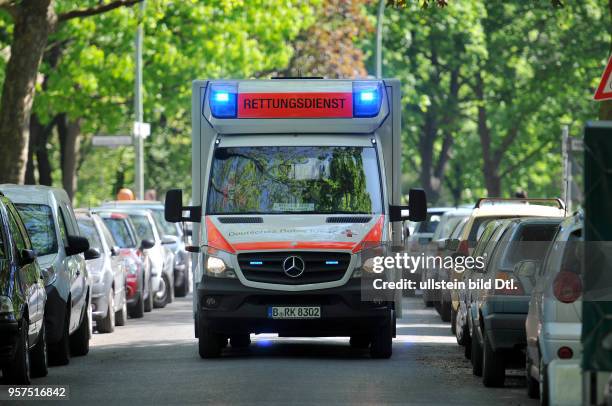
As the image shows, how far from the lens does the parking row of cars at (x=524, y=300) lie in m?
12.0

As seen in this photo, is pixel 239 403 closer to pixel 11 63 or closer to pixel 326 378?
pixel 326 378

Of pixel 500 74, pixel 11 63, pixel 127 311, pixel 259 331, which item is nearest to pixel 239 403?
pixel 259 331

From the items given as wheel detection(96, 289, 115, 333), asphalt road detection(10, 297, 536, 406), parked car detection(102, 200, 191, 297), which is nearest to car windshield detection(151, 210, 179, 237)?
parked car detection(102, 200, 191, 297)

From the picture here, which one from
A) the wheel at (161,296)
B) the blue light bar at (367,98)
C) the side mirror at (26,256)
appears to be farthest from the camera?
the wheel at (161,296)

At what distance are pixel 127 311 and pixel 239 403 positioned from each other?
13.6 meters

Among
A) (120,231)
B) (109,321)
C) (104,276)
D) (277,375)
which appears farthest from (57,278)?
(120,231)

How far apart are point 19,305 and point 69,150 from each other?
111 feet

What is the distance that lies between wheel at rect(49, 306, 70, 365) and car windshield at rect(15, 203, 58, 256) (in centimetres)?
68

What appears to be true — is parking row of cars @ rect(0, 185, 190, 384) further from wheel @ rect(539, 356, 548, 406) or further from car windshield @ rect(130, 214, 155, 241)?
wheel @ rect(539, 356, 548, 406)

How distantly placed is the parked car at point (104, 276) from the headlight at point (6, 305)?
24.9 feet

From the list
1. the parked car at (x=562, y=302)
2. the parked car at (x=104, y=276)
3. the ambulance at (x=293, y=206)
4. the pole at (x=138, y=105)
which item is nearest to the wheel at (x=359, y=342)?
the ambulance at (x=293, y=206)

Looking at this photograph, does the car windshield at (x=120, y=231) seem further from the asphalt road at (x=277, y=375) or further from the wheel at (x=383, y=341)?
the wheel at (x=383, y=341)

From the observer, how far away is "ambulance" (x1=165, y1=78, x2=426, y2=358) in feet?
56.1

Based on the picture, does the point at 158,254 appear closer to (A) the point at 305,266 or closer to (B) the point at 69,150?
(A) the point at 305,266
